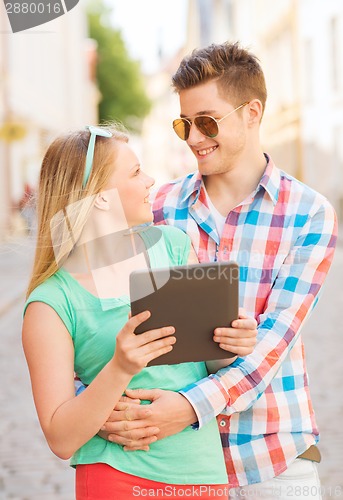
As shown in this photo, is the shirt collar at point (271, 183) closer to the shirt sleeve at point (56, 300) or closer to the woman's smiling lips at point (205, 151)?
the woman's smiling lips at point (205, 151)

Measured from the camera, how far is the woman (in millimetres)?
1977

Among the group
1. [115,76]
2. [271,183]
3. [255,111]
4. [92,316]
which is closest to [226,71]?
A: [255,111]

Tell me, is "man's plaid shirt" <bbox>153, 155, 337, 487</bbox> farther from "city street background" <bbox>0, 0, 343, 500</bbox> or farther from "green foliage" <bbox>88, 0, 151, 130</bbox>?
"green foliage" <bbox>88, 0, 151, 130</bbox>

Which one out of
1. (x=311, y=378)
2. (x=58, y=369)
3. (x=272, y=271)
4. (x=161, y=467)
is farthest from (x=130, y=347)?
(x=311, y=378)

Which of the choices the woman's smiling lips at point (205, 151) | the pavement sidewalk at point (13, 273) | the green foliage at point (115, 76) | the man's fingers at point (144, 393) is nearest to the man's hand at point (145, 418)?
the man's fingers at point (144, 393)

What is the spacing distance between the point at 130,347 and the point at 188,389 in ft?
1.08

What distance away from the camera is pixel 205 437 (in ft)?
6.98

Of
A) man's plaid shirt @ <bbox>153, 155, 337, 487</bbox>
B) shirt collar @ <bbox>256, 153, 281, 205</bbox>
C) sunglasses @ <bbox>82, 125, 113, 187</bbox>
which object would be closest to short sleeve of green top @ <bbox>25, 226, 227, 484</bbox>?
man's plaid shirt @ <bbox>153, 155, 337, 487</bbox>

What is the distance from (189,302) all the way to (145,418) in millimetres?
302

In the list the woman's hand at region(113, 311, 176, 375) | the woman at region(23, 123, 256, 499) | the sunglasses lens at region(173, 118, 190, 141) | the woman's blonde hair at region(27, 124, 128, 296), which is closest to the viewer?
the woman's hand at region(113, 311, 176, 375)

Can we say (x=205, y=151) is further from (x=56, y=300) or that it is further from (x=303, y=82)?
(x=303, y=82)

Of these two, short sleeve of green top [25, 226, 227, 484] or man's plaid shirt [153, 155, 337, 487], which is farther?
man's plaid shirt [153, 155, 337, 487]

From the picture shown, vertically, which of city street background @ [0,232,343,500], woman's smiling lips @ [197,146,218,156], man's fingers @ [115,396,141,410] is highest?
woman's smiling lips @ [197,146,218,156]

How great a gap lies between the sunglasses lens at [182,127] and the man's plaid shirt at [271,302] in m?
0.22
